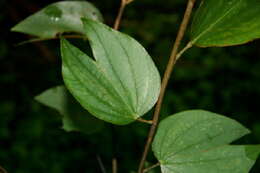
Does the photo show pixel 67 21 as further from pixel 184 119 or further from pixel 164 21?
pixel 164 21

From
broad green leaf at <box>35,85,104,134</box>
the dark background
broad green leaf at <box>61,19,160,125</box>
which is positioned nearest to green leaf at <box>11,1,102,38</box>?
broad green leaf at <box>35,85,104,134</box>

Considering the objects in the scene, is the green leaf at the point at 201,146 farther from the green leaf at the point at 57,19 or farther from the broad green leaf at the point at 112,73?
the green leaf at the point at 57,19

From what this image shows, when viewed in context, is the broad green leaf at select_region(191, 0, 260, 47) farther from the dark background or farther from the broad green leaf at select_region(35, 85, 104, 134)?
the dark background

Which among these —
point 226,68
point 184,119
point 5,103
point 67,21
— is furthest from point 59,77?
point 184,119

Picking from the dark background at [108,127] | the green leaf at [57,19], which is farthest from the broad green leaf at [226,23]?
the dark background at [108,127]

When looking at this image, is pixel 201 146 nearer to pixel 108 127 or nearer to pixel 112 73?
pixel 112 73

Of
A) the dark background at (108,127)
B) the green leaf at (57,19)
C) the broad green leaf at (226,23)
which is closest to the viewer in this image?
the broad green leaf at (226,23)
